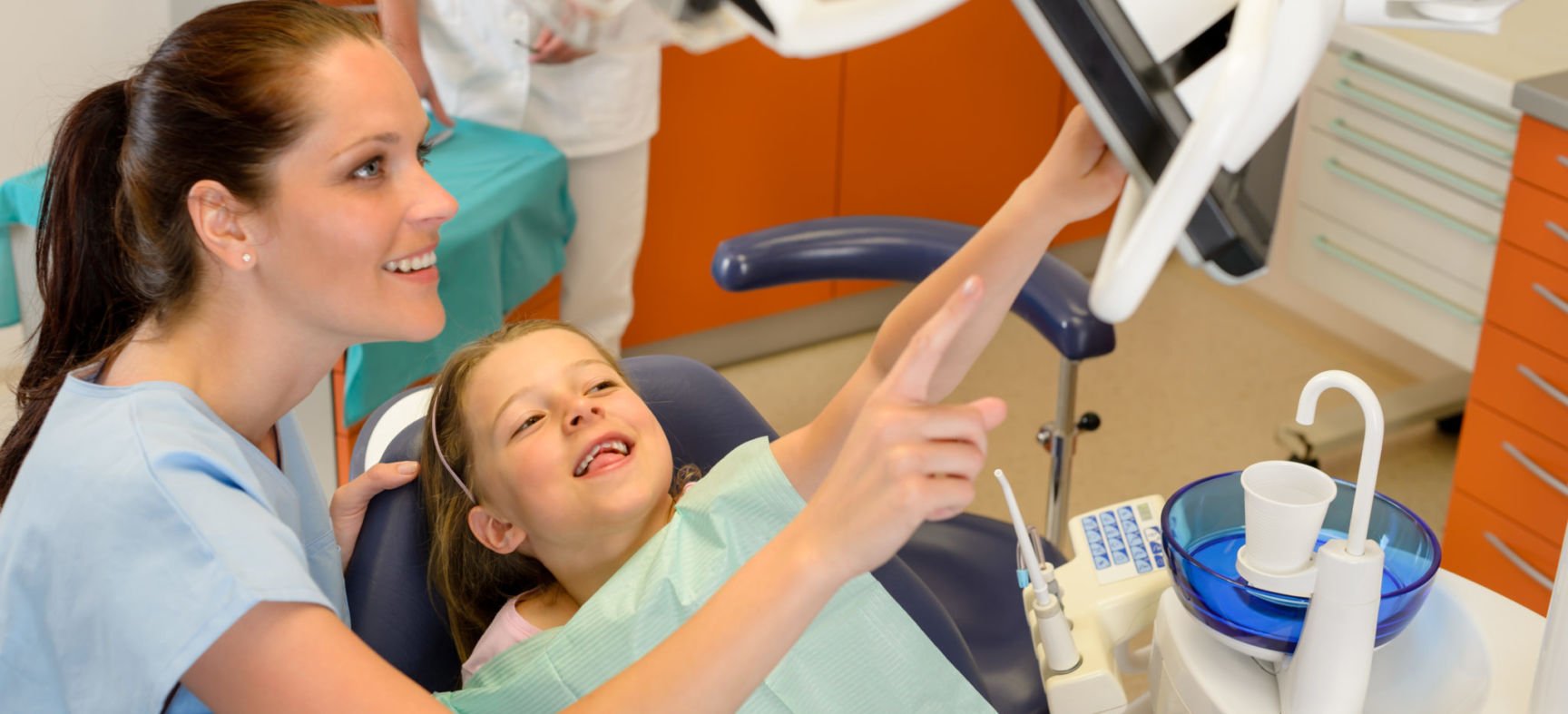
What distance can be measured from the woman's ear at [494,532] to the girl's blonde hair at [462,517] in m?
0.01

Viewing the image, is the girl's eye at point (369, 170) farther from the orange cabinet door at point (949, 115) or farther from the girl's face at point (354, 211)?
the orange cabinet door at point (949, 115)

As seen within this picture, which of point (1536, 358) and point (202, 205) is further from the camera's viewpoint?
point (1536, 358)

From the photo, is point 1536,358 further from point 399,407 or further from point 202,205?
point 202,205

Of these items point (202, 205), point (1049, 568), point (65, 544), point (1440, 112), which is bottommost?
point (1440, 112)

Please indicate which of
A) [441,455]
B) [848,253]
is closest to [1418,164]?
[848,253]

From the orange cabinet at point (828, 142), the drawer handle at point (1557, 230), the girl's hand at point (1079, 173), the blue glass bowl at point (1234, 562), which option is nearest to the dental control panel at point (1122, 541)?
the blue glass bowl at point (1234, 562)

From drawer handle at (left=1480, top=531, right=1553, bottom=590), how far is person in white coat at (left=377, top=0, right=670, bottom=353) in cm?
128

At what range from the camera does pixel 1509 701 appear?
3.29ft

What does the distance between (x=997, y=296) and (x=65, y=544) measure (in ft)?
2.17

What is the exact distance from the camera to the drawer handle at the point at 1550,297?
6.66 ft

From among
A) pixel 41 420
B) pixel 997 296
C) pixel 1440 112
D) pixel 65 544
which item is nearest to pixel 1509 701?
pixel 997 296

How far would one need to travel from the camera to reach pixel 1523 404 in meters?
2.14

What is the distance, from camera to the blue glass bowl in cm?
102

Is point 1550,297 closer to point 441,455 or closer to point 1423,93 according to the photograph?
point 1423,93
